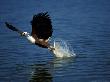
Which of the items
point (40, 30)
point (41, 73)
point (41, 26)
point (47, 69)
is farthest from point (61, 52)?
point (41, 73)

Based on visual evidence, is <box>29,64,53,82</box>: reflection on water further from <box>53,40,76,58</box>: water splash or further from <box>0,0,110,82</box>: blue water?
<box>53,40,76,58</box>: water splash

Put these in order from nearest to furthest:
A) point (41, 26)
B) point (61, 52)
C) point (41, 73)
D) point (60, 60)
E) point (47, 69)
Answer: point (41, 73) < point (47, 69) < point (41, 26) < point (60, 60) < point (61, 52)

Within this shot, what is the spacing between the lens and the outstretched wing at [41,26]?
21.8 metres

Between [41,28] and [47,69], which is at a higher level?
[41,28]

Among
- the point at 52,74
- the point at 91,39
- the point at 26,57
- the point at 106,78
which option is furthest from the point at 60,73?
the point at 91,39

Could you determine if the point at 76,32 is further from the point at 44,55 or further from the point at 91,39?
the point at 44,55

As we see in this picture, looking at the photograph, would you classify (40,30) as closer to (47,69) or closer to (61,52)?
(61,52)

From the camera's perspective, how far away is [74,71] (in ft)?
64.7

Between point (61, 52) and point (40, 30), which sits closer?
point (40, 30)

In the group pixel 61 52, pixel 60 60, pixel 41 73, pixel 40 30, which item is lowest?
pixel 41 73

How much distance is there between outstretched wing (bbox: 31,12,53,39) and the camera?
2180 cm

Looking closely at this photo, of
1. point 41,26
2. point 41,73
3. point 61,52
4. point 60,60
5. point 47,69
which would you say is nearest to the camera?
point 41,73

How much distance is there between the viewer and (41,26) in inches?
861

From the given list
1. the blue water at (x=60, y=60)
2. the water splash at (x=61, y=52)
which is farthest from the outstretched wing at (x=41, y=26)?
the blue water at (x=60, y=60)
